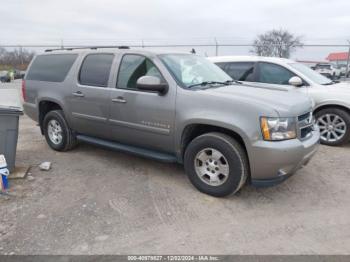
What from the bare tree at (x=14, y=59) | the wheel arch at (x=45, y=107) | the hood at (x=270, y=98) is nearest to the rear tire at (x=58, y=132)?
the wheel arch at (x=45, y=107)

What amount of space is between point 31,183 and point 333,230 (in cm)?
365

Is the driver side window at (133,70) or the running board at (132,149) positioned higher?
the driver side window at (133,70)

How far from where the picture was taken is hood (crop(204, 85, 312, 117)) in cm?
324

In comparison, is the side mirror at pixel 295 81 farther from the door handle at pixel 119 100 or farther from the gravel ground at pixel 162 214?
the door handle at pixel 119 100

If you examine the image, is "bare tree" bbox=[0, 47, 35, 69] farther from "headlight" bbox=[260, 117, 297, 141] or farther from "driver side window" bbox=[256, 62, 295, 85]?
"headlight" bbox=[260, 117, 297, 141]

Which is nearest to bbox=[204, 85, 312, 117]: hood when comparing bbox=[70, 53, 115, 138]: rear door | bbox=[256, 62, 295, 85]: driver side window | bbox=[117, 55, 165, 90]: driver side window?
bbox=[117, 55, 165, 90]: driver side window

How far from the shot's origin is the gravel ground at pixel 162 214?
272cm

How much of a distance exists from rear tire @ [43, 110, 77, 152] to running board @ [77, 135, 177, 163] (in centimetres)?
24

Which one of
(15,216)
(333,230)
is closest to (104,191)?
(15,216)

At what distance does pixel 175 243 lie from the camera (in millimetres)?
2758

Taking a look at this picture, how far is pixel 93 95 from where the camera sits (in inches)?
178

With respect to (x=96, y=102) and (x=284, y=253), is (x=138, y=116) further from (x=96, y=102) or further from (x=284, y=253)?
(x=284, y=253)

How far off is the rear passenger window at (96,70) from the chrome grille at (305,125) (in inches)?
106

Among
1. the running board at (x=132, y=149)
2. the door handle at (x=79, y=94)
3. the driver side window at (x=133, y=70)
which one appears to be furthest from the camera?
the door handle at (x=79, y=94)
